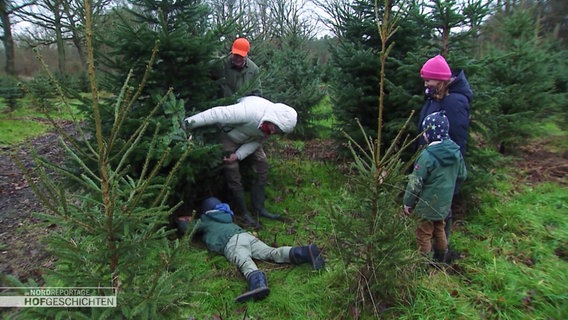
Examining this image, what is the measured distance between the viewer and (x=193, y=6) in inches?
185

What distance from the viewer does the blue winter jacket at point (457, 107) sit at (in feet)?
12.0

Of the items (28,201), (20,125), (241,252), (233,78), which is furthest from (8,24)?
(241,252)

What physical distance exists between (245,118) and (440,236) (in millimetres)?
2550

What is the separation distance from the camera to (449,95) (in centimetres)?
369

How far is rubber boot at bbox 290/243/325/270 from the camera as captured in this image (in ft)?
12.2

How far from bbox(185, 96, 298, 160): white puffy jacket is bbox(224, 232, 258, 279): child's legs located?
1.21m

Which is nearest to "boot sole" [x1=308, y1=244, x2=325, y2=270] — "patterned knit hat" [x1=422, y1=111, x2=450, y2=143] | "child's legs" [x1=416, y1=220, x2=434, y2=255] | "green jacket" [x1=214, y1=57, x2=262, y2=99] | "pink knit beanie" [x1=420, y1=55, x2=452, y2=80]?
"child's legs" [x1=416, y1=220, x2=434, y2=255]

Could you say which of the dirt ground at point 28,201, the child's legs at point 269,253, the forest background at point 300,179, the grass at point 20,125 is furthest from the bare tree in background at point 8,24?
the child's legs at point 269,253

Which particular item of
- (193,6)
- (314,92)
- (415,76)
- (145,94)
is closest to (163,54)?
(145,94)

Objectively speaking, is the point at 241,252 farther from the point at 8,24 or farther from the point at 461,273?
the point at 8,24

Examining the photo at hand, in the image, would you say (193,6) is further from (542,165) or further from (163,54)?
(542,165)

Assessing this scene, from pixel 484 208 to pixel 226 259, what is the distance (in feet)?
11.5

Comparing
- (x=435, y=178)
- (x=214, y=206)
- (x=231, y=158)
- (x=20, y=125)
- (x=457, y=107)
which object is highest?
(x=457, y=107)

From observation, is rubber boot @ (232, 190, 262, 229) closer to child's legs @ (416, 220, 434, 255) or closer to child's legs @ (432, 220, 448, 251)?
child's legs @ (416, 220, 434, 255)
